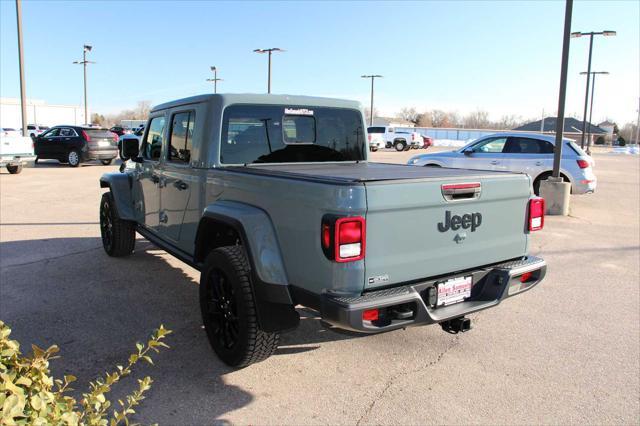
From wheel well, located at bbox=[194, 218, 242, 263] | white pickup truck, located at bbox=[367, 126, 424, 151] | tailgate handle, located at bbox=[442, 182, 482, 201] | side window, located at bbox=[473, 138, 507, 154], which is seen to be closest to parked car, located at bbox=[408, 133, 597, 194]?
side window, located at bbox=[473, 138, 507, 154]

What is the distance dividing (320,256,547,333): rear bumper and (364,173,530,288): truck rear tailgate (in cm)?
8

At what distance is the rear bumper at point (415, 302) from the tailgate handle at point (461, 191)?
532 mm

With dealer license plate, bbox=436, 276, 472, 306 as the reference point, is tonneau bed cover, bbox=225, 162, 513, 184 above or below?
A: above

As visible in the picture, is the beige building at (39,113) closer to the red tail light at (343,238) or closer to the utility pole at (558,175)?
the utility pole at (558,175)

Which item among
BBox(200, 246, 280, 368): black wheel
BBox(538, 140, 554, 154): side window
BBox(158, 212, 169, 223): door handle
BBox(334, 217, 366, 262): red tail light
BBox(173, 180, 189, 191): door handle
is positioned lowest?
BBox(200, 246, 280, 368): black wheel

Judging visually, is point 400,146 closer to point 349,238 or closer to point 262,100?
point 262,100

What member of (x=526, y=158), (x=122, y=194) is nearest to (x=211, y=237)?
(x=122, y=194)

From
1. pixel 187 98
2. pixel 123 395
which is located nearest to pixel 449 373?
pixel 123 395

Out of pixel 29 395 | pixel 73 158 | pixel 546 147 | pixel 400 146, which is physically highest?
pixel 400 146

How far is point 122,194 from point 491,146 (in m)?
9.68

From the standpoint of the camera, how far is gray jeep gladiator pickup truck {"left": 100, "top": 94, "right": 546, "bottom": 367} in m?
2.95

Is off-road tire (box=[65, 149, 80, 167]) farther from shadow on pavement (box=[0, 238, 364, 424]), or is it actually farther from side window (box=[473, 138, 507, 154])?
side window (box=[473, 138, 507, 154])

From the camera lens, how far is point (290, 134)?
479 cm

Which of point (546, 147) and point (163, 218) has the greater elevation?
point (546, 147)
